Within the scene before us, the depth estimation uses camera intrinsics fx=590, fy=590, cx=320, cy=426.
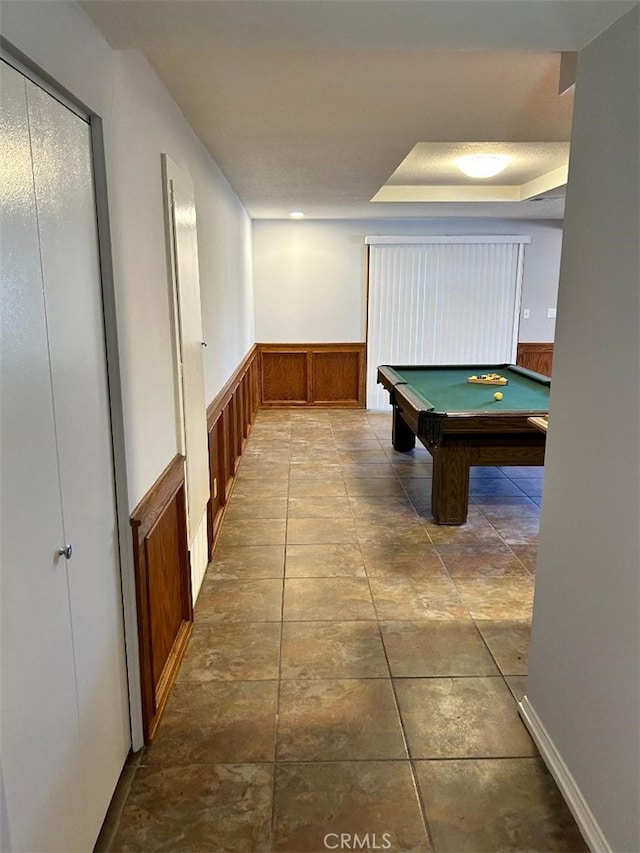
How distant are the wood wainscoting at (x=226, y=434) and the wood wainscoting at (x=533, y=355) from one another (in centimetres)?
368

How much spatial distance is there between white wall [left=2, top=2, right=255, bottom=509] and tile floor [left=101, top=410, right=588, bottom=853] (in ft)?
2.88

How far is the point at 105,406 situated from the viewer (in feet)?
5.49

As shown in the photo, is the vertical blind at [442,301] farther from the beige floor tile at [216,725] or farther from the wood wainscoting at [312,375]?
the beige floor tile at [216,725]

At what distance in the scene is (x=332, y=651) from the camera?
2.51 metres

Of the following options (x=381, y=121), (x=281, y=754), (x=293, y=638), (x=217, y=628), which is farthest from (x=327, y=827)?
(x=381, y=121)

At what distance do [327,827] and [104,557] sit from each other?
3.27 feet

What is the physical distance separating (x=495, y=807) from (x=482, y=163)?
3771 millimetres

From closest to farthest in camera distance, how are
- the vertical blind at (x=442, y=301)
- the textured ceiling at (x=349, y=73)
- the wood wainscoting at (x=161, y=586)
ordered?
1. the textured ceiling at (x=349, y=73)
2. the wood wainscoting at (x=161, y=586)
3. the vertical blind at (x=442, y=301)

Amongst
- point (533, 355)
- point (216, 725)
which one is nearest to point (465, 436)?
point (216, 725)

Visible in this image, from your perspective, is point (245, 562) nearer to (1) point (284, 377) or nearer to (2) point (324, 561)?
(2) point (324, 561)

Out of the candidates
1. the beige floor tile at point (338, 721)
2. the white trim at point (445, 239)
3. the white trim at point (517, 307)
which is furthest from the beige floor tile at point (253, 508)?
the white trim at point (517, 307)

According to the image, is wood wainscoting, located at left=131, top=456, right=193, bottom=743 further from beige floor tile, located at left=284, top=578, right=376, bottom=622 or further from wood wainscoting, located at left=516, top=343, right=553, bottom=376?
wood wainscoting, located at left=516, top=343, right=553, bottom=376

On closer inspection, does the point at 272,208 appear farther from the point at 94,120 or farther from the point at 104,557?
the point at 104,557

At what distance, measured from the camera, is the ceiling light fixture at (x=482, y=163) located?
4.04 meters
